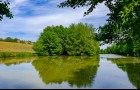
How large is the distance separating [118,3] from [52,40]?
255 feet

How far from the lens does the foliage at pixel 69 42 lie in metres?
92.4

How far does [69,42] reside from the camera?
94.0 meters

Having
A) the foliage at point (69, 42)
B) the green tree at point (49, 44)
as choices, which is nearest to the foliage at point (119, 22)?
the foliage at point (69, 42)

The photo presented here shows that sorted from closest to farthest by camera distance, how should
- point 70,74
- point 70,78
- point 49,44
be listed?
point 70,78, point 70,74, point 49,44

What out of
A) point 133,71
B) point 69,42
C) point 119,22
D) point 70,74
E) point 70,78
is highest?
point 119,22

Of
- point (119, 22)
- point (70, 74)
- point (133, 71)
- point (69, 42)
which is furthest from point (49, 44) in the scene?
point (119, 22)

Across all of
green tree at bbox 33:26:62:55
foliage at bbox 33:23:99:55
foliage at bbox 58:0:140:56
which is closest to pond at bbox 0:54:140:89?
foliage at bbox 58:0:140:56

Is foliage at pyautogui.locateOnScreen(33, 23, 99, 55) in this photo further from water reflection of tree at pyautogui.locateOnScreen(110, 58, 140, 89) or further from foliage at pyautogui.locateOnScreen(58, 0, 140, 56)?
foliage at pyautogui.locateOnScreen(58, 0, 140, 56)

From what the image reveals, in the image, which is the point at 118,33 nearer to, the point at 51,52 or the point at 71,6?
the point at 71,6

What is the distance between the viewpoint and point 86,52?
309 ft

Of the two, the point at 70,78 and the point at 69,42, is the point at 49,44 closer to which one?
the point at 69,42

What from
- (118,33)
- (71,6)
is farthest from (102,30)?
(71,6)

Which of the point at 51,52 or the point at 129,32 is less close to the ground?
the point at 129,32

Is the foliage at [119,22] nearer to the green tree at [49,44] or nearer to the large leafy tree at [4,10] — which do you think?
the large leafy tree at [4,10]
